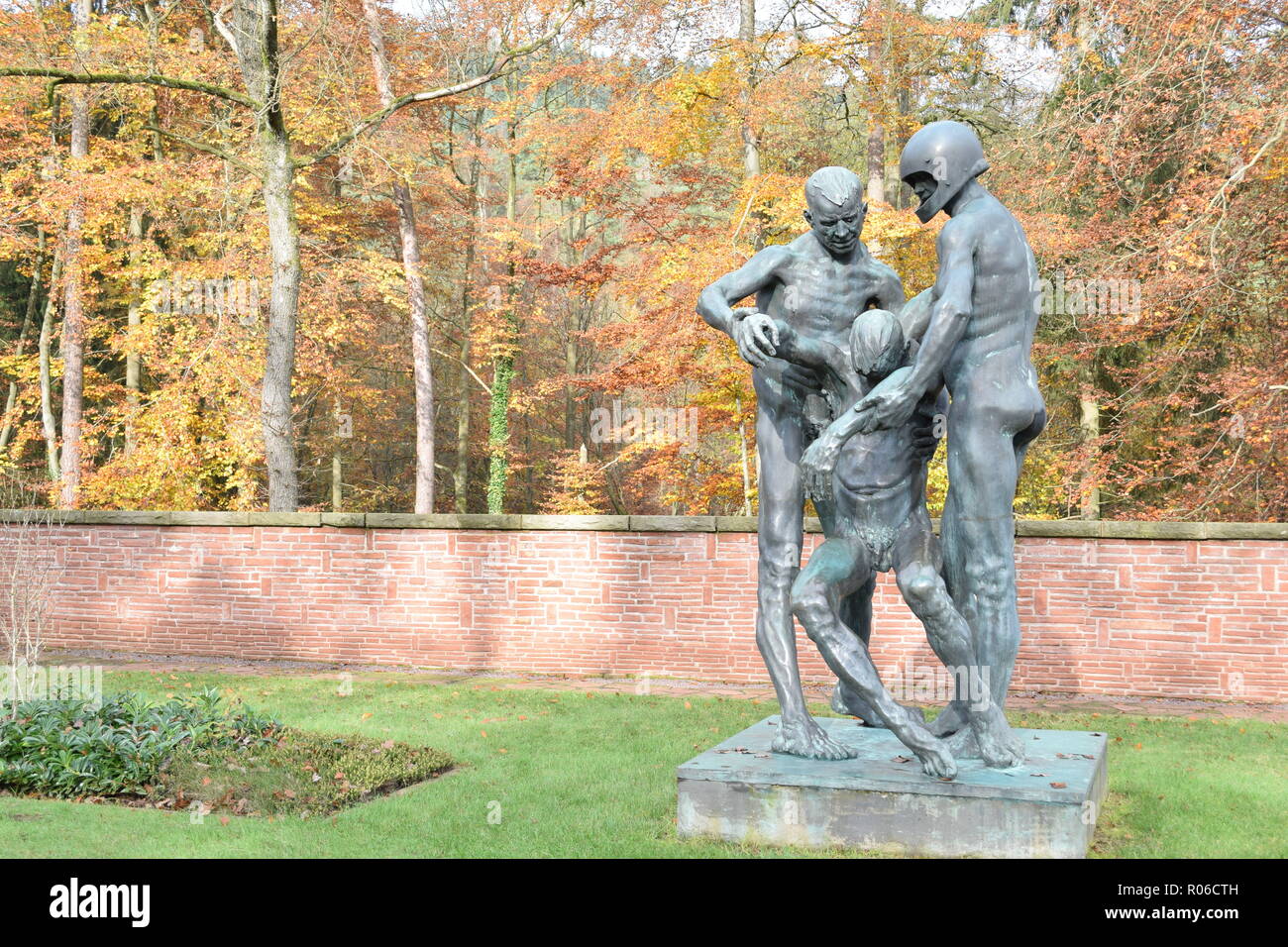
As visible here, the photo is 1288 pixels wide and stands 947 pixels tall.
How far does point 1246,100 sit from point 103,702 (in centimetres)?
1467

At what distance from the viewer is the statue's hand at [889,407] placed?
5316 mm

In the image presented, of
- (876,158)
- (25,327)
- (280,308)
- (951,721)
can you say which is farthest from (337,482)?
(951,721)

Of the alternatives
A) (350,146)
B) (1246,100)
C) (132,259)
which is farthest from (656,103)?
(132,259)

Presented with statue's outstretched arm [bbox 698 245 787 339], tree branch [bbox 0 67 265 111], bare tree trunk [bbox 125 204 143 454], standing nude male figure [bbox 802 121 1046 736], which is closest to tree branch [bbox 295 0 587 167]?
tree branch [bbox 0 67 265 111]

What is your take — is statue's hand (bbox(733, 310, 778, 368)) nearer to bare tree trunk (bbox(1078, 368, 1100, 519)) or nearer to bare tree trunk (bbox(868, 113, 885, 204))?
bare tree trunk (bbox(1078, 368, 1100, 519))

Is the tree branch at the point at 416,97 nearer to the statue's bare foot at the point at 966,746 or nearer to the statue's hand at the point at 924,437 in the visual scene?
the statue's hand at the point at 924,437

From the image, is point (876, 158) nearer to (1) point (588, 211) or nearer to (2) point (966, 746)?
(1) point (588, 211)

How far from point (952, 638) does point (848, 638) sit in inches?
18.6

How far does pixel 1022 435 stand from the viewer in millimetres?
5762

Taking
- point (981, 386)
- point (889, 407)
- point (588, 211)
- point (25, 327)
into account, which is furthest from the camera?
point (25, 327)

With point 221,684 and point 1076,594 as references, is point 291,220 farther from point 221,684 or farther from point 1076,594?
point 1076,594

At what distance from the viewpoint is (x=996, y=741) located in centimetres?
550

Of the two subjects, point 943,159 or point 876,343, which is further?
point 943,159

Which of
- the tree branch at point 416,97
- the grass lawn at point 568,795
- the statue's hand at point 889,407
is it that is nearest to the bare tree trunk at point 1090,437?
the grass lawn at point 568,795
